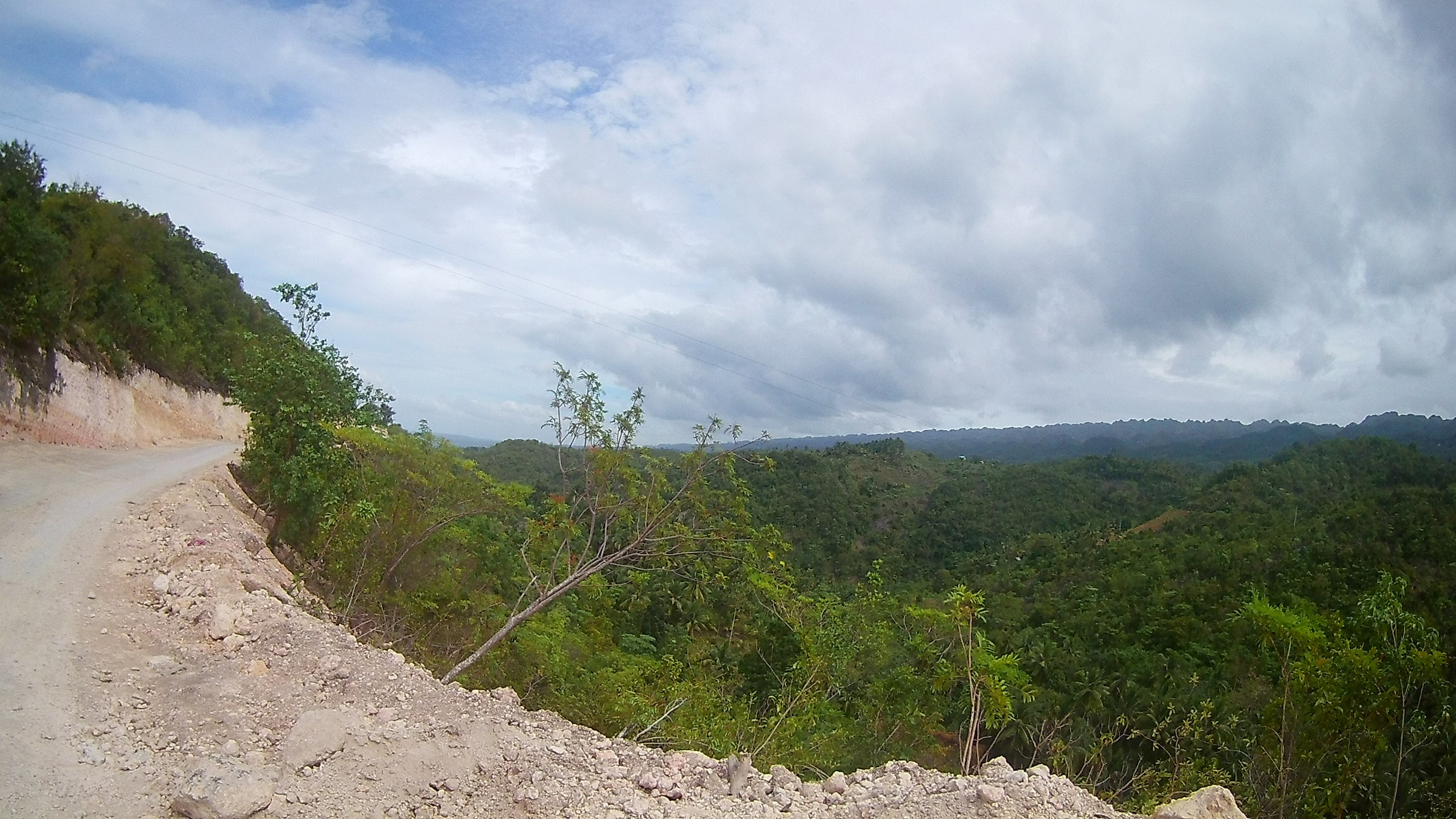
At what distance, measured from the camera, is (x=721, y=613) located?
86.0ft

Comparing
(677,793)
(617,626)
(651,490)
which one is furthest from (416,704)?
(617,626)

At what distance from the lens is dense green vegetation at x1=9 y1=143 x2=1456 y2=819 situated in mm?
9438

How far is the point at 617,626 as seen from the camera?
2520 centimetres

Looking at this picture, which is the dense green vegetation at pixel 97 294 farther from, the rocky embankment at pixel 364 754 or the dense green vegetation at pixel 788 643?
the rocky embankment at pixel 364 754

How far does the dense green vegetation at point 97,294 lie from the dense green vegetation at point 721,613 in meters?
0.09

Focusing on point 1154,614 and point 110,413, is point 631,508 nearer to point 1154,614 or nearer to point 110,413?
point 110,413

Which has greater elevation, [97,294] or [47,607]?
[97,294]

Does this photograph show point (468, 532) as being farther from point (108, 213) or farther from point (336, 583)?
point (108, 213)

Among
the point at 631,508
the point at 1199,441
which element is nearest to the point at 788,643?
the point at 631,508

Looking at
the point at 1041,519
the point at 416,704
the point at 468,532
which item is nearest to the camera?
the point at 416,704

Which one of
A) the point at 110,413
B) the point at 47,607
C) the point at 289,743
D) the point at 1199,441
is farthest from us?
the point at 1199,441

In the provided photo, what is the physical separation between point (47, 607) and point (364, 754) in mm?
3805

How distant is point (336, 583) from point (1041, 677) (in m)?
23.0

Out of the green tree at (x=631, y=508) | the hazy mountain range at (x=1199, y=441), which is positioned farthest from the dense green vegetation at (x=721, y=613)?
the hazy mountain range at (x=1199, y=441)
